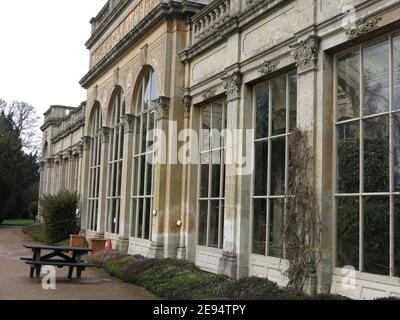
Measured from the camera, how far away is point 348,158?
8.28 meters

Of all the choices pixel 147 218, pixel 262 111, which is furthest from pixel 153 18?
pixel 147 218

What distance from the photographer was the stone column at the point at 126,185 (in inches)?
653

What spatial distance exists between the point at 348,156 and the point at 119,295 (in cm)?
535

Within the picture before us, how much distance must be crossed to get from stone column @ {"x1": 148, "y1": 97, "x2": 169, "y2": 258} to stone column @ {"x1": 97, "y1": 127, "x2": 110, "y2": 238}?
577cm

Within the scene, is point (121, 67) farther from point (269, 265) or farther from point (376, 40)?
point (376, 40)

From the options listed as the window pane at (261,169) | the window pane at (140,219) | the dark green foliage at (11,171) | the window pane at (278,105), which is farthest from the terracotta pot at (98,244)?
the dark green foliage at (11,171)

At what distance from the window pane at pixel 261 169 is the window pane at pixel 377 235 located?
2.98m

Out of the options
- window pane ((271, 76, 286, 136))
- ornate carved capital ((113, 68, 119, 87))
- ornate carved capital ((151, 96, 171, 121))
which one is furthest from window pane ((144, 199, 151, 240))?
window pane ((271, 76, 286, 136))

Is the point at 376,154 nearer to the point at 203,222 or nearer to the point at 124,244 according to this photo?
the point at 203,222

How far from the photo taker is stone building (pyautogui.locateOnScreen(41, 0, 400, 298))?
7.70m

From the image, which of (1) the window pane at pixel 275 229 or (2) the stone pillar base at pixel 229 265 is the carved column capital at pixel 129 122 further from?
(1) the window pane at pixel 275 229

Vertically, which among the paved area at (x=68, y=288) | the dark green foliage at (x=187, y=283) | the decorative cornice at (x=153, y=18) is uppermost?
the decorative cornice at (x=153, y=18)

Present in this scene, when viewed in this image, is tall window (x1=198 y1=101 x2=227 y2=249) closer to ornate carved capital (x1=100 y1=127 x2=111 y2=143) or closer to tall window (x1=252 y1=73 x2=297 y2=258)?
tall window (x1=252 y1=73 x2=297 y2=258)

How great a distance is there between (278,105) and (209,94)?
286 centimetres
